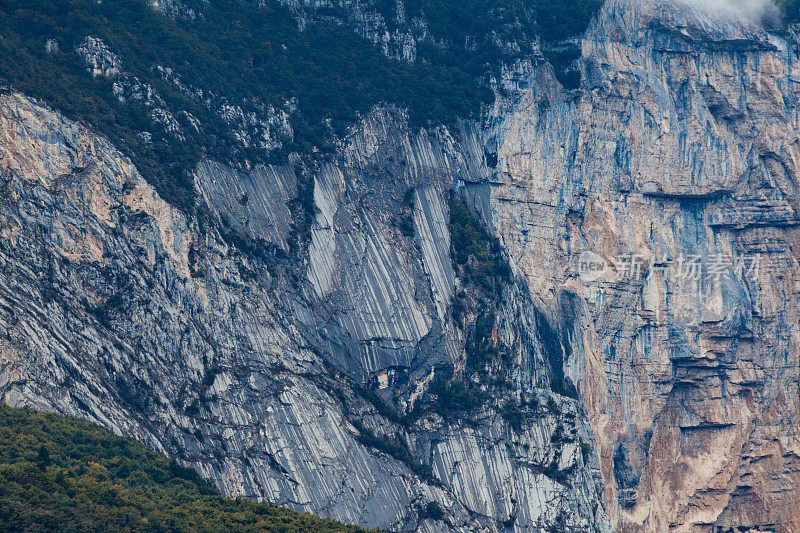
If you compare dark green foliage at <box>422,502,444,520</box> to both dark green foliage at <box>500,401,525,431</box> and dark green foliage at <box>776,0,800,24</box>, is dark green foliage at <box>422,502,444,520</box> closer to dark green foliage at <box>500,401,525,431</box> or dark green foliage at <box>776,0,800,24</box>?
dark green foliage at <box>500,401,525,431</box>

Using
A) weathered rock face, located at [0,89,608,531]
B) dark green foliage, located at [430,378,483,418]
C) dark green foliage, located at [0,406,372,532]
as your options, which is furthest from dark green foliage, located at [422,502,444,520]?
dark green foliage, located at [0,406,372,532]

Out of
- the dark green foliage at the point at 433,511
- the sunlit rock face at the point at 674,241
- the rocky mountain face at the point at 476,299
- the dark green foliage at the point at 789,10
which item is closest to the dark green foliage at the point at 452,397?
the rocky mountain face at the point at 476,299

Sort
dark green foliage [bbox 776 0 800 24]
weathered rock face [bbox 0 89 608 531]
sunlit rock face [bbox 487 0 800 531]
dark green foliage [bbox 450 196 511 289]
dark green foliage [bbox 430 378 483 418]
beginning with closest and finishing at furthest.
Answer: weathered rock face [bbox 0 89 608 531], dark green foliage [bbox 430 378 483 418], dark green foliage [bbox 450 196 511 289], sunlit rock face [bbox 487 0 800 531], dark green foliage [bbox 776 0 800 24]

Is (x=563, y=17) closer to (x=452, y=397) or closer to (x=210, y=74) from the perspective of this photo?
(x=210, y=74)

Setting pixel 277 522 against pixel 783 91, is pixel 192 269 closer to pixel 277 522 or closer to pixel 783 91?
pixel 277 522

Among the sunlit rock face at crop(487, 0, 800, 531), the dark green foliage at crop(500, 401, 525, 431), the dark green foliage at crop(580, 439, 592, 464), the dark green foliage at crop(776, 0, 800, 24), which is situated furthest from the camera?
the dark green foliage at crop(776, 0, 800, 24)
